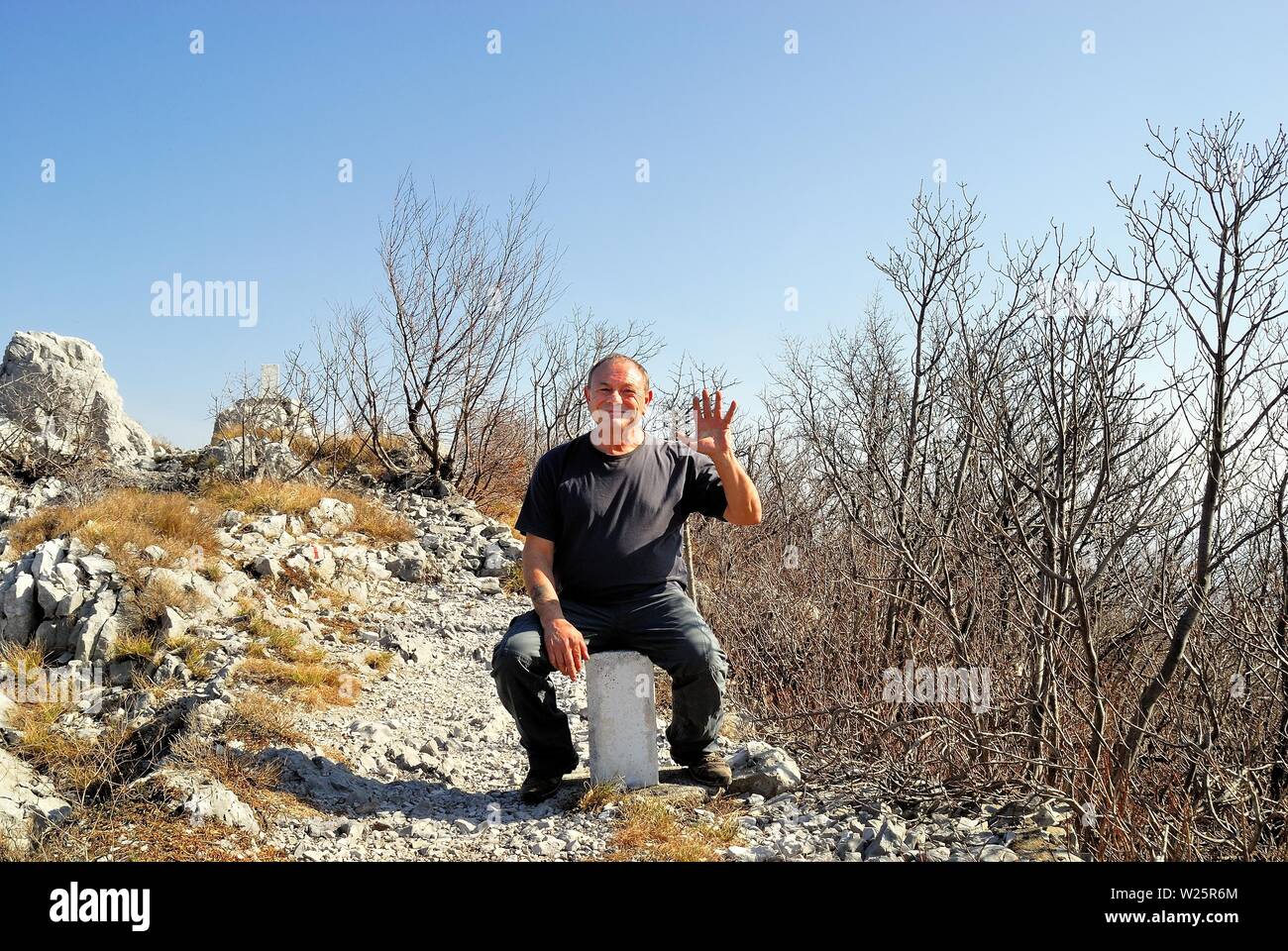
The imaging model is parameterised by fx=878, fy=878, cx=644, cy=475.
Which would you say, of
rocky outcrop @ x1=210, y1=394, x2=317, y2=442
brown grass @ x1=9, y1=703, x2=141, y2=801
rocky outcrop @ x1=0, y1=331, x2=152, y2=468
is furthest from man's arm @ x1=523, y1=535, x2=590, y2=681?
rocky outcrop @ x1=0, y1=331, x2=152, y2=468

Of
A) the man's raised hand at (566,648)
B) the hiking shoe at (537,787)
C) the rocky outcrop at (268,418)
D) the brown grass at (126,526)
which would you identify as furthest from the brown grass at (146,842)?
the rocky outcrop at (268,418)

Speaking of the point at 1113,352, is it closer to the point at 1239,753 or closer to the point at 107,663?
the point at 1239,753

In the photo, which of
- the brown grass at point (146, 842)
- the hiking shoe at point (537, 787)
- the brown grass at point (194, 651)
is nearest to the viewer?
the brown grass at point (146, 842)

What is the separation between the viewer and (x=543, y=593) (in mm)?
3588

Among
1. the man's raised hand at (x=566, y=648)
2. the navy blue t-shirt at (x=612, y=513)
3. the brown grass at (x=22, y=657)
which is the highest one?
the navy blue t-shirt at (x=612, y=513)

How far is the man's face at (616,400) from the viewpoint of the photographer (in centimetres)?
373

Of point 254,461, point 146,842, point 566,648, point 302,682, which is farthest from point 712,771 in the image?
point 254,461

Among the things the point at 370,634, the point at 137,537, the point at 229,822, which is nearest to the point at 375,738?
the point at 229,822

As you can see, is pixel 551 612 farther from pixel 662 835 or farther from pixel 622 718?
pixel 662 835

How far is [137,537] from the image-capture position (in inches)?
301

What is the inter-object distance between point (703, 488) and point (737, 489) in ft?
0.73

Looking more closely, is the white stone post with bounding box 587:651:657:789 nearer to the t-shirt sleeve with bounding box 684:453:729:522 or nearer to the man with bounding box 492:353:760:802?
the man with bounding box 492:353:760:802

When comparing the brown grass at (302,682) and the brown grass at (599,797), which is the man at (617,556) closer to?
the brown grass at (599,797)

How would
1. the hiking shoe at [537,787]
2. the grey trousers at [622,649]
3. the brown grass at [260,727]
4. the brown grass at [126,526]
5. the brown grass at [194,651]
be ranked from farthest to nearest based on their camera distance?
the brown grass at [126,526] < the brown grass at [194,651] < the brown grass at [260,727] < the hiking shoe at [537,787] < the grey trousers at [622,649]
